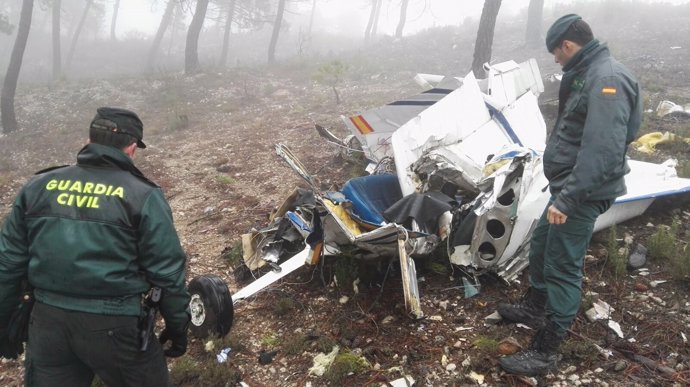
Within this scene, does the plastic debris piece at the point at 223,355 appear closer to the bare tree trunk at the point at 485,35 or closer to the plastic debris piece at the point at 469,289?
the plastic debris piece at the point at 469,289

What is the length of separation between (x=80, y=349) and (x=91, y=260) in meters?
0.43

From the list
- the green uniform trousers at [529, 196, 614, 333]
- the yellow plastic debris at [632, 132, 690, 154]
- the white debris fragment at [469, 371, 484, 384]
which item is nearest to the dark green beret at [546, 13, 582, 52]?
the green uniform trousers at [529, 196, 614, 333]

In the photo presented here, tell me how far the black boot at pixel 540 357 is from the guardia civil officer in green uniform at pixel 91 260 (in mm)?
2066

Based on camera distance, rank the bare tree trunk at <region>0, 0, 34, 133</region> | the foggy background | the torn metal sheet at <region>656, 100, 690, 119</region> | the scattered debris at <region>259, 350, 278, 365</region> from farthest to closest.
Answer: the foggy background → the bare tree trunk at <region>0, 0, 34, 133</region> → the torn metal sheet at <region>656, 100, 690, 119</region> → the scattered debris at <region>259, 350, 278, 365</region>

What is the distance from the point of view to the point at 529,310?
3.31 meters

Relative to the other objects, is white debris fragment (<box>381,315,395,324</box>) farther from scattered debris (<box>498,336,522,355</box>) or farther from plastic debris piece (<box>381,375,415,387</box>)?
scattered debris (<box>498,336,522,355</box>)

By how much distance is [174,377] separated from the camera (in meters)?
3.16

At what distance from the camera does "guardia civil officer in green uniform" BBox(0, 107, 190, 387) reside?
199cm

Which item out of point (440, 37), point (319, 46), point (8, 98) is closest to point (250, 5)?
point (319, 46)

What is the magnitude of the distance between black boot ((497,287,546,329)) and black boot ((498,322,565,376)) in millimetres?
358

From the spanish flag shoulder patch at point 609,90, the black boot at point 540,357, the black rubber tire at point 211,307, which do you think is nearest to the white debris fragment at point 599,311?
the black boot at point 540,357

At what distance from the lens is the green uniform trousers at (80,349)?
2.04m

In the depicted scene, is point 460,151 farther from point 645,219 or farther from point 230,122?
point 230,122

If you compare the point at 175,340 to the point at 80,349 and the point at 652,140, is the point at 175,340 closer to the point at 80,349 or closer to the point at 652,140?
the point at 80,349
